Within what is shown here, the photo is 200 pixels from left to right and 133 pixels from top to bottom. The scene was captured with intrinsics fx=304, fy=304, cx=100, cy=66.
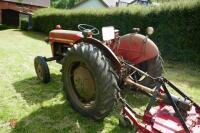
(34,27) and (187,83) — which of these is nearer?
(187,83)

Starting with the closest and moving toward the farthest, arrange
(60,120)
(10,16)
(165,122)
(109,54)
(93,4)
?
(165,122), (109,54), (60,120), (10,16), (93,4)

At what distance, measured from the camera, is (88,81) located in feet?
15.2

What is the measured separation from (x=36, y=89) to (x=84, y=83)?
210 cm

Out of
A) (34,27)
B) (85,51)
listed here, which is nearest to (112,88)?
(85,51)

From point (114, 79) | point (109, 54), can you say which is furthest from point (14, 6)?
point (114, 79)

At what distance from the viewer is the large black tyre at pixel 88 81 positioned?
13.6 ft

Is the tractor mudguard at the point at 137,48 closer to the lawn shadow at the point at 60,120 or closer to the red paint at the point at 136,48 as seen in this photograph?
the red paint at the point at 136,48

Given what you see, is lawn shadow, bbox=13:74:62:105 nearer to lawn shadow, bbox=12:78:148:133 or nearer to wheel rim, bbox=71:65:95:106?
lawn shadow, bbox=12:78:148:133

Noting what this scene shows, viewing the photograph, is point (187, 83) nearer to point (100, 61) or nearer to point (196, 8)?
point (196, 8)

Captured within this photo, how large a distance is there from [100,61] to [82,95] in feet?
2.97

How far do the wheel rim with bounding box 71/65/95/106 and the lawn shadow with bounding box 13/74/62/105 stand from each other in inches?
43.9

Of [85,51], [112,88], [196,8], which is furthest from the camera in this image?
[196,8]

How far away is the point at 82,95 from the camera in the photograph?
4887mm

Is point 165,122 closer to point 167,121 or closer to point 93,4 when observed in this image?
point 167,121
